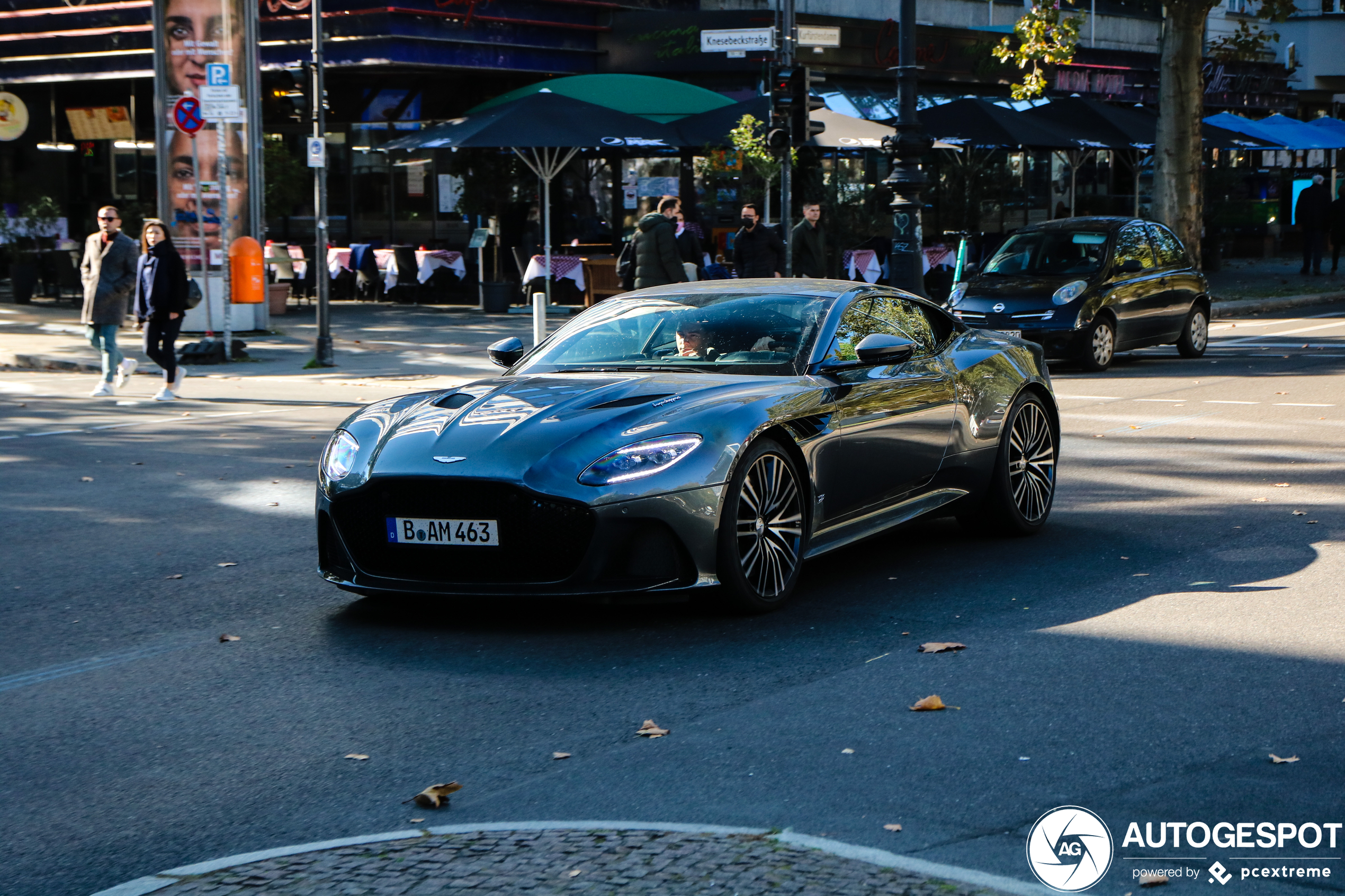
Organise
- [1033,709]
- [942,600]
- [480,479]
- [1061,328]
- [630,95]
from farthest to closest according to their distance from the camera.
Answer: [630,95], [1061,328], [942,600], [480,479], [1033,709]

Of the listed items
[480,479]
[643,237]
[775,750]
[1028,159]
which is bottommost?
[775,750]

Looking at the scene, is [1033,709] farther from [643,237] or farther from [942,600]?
[643,237]

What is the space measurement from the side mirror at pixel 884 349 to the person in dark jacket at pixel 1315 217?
29085 mm

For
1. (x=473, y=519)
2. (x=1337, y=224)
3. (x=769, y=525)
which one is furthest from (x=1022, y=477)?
(x=1337, y=224)

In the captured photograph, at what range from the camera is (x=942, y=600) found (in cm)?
720

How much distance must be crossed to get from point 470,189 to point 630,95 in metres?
3.40

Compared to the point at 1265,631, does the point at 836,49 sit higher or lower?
higher

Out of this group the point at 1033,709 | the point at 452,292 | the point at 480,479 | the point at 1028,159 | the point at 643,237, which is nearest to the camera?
the point at 1033,709

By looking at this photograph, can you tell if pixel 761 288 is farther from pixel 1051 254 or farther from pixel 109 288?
pixel 1051 254

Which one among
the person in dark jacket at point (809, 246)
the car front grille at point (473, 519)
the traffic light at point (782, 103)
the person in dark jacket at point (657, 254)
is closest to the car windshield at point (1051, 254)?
the person in dark jacket at point (809, 246)

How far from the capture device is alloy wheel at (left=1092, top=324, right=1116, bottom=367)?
18125mm

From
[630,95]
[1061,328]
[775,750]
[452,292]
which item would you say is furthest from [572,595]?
[452,292]

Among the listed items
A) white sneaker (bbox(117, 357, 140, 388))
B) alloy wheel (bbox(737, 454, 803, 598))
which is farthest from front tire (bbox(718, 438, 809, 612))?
white sneaker (bbox(117, 357, 140, 388))

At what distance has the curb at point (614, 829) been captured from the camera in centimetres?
387
